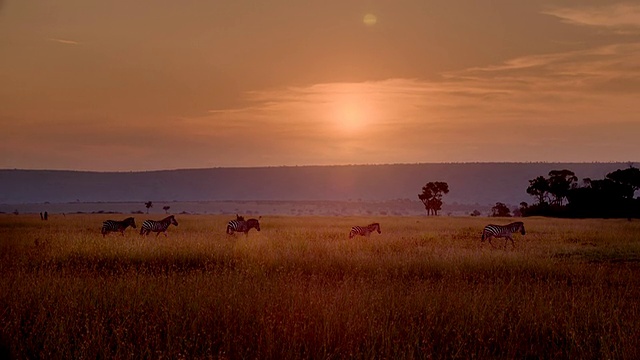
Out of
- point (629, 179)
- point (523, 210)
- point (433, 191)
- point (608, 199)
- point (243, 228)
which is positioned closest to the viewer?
point (243, 228)

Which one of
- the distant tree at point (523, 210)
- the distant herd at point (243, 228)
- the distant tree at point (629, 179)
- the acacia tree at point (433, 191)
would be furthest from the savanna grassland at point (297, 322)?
the acacia tree at point (433, 191)

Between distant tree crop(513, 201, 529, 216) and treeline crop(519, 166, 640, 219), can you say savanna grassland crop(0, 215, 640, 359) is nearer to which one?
treeline crop(519, 166, 640, 219)

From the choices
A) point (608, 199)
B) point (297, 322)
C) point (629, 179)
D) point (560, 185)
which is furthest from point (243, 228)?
point (560, 185)

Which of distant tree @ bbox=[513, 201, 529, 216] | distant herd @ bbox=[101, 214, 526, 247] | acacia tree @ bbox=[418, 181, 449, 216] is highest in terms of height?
acacia tree @ bbox=[418, 181, 449, 216]

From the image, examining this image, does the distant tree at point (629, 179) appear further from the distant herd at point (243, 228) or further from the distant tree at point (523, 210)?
the distant herd at point (243, 228)

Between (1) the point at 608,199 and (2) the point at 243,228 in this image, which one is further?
(1) the point at 608,199

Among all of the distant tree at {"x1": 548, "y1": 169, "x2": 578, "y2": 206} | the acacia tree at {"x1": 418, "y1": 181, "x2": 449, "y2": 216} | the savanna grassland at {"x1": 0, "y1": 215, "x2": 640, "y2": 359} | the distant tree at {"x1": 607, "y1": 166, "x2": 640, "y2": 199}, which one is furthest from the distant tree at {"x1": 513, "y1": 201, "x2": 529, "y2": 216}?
the savanna grassland at {"x1": 0, "y1": 215, "x2": 640, "y2": 359}

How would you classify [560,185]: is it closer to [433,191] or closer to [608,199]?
[608,199]

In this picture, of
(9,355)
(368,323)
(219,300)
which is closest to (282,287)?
(219,300)

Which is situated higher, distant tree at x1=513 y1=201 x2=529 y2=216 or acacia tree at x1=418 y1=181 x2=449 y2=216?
acacia tree at x1=418 y1=181 x2=449 y2=216

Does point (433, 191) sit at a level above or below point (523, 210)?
above

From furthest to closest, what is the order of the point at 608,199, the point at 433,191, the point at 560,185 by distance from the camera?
the point at 433,191, the point at 560,185, the point at 608,199

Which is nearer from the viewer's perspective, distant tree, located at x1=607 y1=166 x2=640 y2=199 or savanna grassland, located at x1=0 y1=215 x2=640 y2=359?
savanna grassland, located at x1=0 y1=215 x2=640 y2=359

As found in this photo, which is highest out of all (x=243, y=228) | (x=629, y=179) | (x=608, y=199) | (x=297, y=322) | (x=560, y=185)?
(x=560, y=185)
